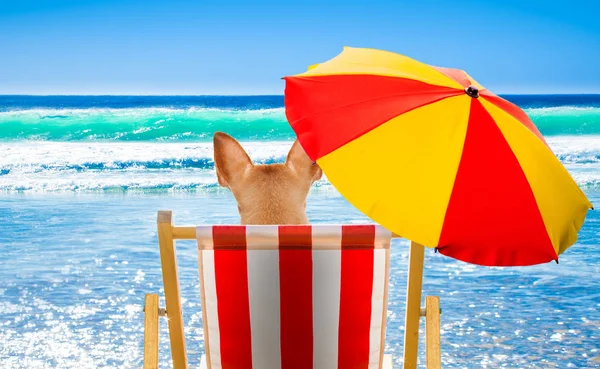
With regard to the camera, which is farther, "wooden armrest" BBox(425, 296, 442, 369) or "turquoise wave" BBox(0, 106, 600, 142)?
"turquoise wave" BBox(0, 106, 600, 142)

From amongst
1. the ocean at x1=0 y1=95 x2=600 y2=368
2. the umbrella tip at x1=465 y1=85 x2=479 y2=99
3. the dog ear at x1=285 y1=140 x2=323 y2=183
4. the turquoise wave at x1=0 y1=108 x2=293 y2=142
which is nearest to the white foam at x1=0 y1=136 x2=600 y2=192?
the ocean at x1=0 y1=95 x2=600 y2=368

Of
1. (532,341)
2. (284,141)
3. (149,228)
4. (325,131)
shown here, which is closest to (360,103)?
(325,131)

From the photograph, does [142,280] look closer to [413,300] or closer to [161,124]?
[413,300]

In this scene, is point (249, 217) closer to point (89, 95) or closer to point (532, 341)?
point (532, 341)

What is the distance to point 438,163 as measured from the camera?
179cm

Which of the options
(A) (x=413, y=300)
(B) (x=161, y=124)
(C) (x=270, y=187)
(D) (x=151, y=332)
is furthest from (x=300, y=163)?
(B) (x=161, y=124)

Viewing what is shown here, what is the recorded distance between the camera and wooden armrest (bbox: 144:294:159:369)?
2004mm

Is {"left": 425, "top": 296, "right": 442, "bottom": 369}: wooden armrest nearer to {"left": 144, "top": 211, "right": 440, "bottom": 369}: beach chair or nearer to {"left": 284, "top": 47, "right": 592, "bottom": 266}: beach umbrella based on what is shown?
{"left": 144, "top": 211, "right": 440, "bottom": 369}: beach chair

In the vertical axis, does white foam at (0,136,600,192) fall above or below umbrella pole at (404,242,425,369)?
below

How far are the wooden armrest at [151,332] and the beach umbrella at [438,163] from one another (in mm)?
635

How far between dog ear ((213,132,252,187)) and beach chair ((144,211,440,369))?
0.76 feet

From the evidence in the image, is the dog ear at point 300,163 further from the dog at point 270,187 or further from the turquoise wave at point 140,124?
the turquoise wave at point 140,124

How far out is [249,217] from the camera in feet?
6.73

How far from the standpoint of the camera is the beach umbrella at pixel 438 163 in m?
1.72
